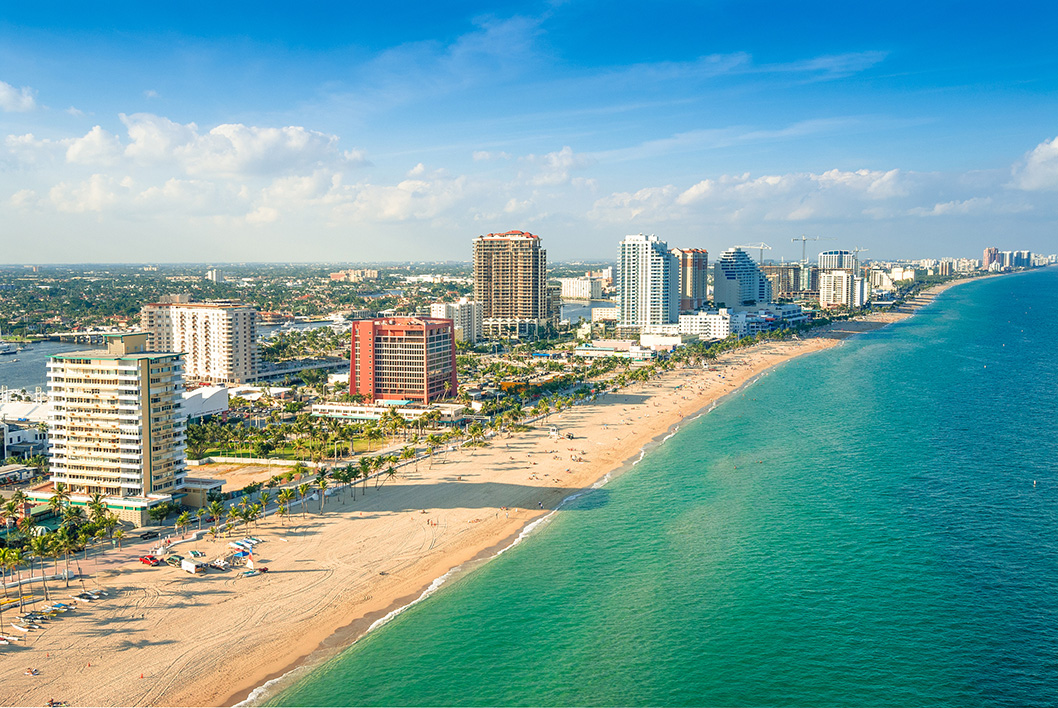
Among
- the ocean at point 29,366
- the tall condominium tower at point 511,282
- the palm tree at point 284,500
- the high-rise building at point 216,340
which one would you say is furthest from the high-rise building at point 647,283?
the palm tree at point 284,500

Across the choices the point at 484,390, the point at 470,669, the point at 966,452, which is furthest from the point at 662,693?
the point at 484,390

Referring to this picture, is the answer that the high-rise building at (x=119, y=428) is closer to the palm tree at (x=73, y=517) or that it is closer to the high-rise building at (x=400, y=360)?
the palm tree at (x=73, y=517)

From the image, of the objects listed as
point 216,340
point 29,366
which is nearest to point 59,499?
point 216,340

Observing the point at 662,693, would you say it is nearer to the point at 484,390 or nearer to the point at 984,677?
the point at 984,677

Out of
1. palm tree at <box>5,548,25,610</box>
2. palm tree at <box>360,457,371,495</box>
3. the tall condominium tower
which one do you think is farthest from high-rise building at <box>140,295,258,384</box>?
palm tree at <box>5,548,25,610</box>

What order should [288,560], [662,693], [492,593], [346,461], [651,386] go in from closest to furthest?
[662,693], [492,593], [288,560], [346,461], [651,386]

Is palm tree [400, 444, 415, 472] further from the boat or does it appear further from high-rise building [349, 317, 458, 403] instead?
the boat
